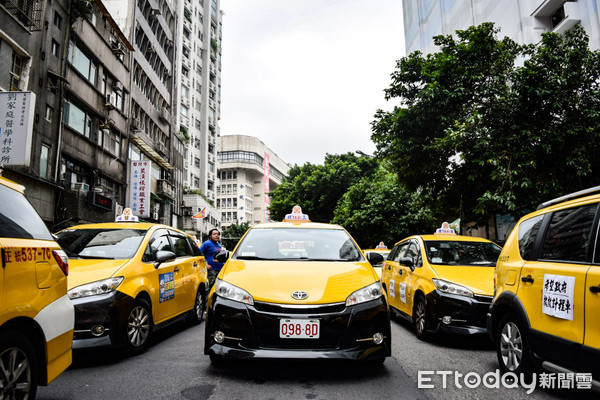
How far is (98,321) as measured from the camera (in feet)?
16.1

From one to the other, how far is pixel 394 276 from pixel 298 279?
4.66 metres

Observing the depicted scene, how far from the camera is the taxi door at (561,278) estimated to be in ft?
11.4

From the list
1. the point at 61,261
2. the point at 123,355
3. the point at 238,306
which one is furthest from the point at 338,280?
the point at 123,355

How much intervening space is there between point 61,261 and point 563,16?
2006 centimetres

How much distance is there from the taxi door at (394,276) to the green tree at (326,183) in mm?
29497

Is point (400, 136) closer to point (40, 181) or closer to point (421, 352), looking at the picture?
point (421, 352)

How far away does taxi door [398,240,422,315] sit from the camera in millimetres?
7340

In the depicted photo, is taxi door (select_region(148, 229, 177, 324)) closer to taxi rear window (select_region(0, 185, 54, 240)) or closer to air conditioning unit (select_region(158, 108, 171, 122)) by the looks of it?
taxi rear window (select_region(0, 185, 54, 240))

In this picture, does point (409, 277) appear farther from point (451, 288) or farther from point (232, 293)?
point (232, 293)

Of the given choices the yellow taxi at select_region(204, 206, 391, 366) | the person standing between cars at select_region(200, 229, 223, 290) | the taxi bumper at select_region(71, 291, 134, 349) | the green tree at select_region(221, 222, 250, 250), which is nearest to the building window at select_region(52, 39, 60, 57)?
the person standing between cars at select_region(200, 229, 223, 290)

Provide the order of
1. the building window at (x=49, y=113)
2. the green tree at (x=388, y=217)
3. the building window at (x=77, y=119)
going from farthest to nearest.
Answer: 1. the green tree at (x=388, y=217)
2. the building window at (x=77, y=119)
3. the building window at (x=49, y=113)

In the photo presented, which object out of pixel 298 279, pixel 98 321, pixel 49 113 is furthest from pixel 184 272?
pixel 49 113

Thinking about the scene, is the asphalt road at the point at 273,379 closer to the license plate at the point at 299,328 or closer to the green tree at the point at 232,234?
the license plate at the point at 299,328

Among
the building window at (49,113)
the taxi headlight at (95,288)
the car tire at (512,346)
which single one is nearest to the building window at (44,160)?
the building window at (49,113)
